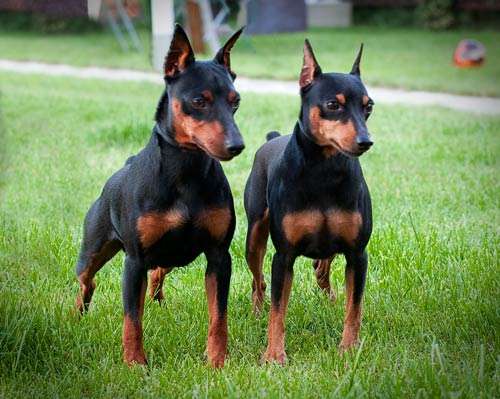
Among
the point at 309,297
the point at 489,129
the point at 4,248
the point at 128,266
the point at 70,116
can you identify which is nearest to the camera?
the point at 128,266

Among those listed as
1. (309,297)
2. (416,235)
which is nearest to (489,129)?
(416,235)

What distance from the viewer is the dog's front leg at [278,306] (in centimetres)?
371

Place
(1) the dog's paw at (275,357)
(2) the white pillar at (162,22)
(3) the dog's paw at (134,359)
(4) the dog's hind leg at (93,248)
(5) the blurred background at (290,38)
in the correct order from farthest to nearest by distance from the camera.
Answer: (5) the blurred background at (290,38) → (2) the white pillar at (162,22) → (4) the dog's hind leg at (93,248) → (1) the dog's paw at (275,357) → (3) the dog's paw at (134,359)

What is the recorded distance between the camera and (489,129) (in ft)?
29.7

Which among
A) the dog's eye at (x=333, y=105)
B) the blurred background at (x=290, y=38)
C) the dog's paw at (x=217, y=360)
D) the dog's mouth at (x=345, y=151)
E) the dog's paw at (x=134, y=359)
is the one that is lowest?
the blurred background at (x=290, y=38)

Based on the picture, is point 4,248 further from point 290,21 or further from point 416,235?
point 290,21

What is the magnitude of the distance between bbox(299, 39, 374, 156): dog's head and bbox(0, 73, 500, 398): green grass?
2.71 feet

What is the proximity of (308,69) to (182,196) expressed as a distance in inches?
29.2

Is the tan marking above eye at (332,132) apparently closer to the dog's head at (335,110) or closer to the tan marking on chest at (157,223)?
the dog's head at (335,110)

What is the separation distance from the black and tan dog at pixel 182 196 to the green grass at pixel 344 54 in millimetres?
8790

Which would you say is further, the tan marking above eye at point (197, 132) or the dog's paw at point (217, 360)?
the dog's paw at point (217, 360)

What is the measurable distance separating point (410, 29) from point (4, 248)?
1970cm

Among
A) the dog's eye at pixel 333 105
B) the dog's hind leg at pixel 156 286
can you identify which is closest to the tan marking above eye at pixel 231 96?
the dog's eye at pixel 333 105

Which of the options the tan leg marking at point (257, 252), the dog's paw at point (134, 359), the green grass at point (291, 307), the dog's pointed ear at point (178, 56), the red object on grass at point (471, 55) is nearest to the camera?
the green grass at point (291, 307)
